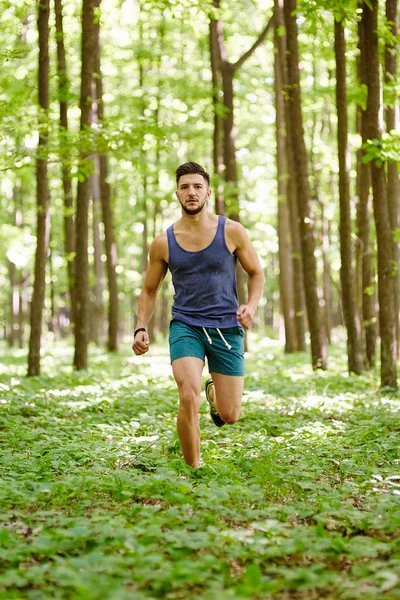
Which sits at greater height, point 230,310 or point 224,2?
point 224,2

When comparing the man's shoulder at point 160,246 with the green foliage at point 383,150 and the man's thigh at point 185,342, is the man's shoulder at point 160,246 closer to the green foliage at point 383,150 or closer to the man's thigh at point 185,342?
the man's thigh at point 185,342

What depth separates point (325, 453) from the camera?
6742 millimetres

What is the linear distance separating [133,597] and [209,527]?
39.8 inches

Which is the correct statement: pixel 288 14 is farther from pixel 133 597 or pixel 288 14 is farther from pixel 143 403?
pixel 133 597

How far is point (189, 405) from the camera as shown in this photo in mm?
5617

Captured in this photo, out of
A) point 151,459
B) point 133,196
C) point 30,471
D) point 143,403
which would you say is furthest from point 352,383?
point 133,196

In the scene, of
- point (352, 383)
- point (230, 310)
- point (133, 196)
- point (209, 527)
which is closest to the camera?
point (209, 527)

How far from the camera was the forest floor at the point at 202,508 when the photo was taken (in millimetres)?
3500

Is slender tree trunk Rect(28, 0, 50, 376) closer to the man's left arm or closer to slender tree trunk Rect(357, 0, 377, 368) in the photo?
slender tree trunk Rect(357, 0, 377, 368)

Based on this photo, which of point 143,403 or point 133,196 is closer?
point 143,403

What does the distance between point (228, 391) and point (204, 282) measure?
964 mm

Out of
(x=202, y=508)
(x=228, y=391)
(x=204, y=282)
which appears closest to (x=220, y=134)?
(x=204, y=282)

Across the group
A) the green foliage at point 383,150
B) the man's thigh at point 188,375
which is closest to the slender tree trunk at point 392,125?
the green foliage at point 383,150


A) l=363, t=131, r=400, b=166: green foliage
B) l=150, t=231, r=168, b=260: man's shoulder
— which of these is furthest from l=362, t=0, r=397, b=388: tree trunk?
l=150, t=231, r=168, b=260: man's shoulder
